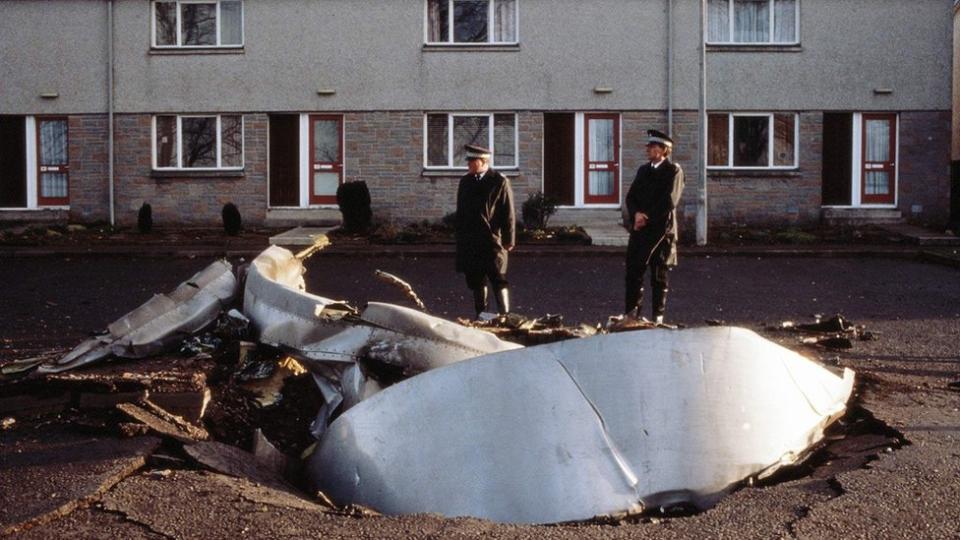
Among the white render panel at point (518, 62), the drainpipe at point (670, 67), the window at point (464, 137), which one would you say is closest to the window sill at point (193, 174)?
the white render panel at point (518, 62)

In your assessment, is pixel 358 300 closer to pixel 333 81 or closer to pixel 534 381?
pixel 534 381

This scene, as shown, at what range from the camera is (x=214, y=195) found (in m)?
26.4

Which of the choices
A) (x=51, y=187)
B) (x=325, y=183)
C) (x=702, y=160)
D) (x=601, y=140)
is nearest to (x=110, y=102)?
(x=51, y=187)

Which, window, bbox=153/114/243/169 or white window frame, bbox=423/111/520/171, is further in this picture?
window, bbox=153/114/243/169

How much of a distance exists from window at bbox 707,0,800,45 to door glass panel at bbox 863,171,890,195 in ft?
10.8

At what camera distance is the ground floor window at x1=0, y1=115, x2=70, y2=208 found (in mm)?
27109

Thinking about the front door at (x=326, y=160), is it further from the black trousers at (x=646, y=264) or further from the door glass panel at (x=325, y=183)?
the black trousers at (x=646, y=264)

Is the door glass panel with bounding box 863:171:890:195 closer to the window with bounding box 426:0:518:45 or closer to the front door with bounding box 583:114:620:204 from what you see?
the front door with bounding box 583:114:620:204

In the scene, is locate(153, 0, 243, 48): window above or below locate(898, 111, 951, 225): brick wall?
above

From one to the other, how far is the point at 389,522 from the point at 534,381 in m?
0.98

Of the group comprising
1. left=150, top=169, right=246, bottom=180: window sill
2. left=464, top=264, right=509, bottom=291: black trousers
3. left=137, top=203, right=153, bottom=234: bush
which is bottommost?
left=464, top=264, right=509, bottom=291: black trousers

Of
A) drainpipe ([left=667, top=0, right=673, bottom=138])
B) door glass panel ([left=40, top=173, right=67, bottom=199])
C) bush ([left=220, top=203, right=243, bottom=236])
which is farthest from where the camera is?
door glass panel ([left=40, top=173, right=67, bottom=199])

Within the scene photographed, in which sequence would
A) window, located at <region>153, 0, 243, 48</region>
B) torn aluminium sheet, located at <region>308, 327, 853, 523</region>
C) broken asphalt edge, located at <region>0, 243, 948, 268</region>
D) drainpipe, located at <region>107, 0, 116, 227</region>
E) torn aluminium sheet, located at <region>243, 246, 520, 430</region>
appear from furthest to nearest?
1. window, located at <region>153, 0, 243, 48</region>
2. drainpipe, located at <region>107, 0, 116, 227</region>
3. broken asphalt edge, located at <region>0, 243, 948, 268</region>
4. torn aluminium sheet, located at <region>243, 246, 520, 430</region>
5. torn aluminium sheet, located at <region>308, 327, 853, 523</region>

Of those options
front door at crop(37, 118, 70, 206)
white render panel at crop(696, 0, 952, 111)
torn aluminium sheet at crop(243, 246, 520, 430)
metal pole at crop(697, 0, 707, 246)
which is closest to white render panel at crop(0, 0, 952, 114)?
white render panel at crop(696, 0, 952, 111)
